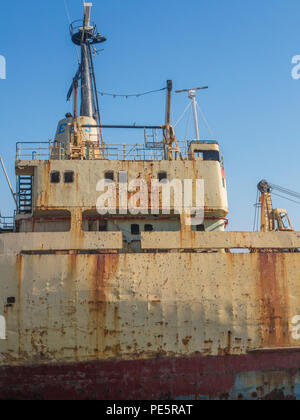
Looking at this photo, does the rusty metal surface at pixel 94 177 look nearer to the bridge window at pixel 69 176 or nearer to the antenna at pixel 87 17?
the bridge window at pixel 69 176

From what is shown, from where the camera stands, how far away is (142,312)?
1266 centimetres

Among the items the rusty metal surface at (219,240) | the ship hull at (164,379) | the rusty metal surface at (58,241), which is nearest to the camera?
the ship hull at (164,379)

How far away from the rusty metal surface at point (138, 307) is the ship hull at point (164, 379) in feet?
0.94

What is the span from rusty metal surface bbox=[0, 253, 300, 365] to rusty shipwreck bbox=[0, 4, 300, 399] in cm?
3

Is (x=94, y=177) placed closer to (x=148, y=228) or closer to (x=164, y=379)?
(x=148, y=228)

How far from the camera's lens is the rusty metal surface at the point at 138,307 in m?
12.4

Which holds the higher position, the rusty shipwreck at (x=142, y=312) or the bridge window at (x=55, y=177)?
the bridge window at (x=55, y=177)

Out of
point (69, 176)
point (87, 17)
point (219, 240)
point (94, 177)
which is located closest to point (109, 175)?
point (94, 177)

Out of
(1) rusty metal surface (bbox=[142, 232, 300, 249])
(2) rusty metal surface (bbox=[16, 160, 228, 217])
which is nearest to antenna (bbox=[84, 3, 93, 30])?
(2) rusty metal surface (bbox=[16, 160, 228, 217])

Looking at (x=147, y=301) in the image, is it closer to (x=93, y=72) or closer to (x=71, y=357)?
(x=71, y=357)

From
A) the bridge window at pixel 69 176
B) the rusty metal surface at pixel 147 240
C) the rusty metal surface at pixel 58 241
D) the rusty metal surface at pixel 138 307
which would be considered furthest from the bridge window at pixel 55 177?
the rusty metal surface at pixel 138 307

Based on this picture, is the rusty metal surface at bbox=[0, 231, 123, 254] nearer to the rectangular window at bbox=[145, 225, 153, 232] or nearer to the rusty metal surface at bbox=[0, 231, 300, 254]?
Answer: the rusty metal surface at bbox=[0, 231, 300, 254]

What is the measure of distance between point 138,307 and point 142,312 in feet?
0.62
